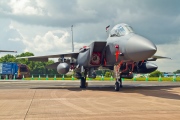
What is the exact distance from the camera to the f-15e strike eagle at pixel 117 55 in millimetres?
10605

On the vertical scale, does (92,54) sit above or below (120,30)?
below

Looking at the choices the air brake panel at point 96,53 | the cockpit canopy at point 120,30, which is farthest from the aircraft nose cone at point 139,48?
the air brake panel at point 96,53

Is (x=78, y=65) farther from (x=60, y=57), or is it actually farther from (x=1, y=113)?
(x=1, y=113)

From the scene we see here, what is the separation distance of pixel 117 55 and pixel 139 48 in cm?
216

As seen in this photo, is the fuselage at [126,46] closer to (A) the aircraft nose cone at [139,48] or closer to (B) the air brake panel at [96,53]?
(A) the aircraft nose cone at [139,48]

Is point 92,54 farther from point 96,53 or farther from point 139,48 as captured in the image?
point 139,48

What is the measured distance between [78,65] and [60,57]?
2318 mm

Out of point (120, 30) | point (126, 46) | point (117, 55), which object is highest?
point (120, 30)

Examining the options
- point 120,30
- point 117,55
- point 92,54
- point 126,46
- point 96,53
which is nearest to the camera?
point 126,46

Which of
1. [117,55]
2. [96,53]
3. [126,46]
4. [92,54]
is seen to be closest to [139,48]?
[126,46]

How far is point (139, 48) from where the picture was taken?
10.4 m

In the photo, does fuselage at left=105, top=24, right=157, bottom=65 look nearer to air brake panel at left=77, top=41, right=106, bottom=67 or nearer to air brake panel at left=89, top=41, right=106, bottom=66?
air brake panel at left=89, top=41, right=106, bottom=66

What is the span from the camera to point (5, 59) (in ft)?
349

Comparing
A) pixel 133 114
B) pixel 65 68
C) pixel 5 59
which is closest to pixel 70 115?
pixel 133 114
